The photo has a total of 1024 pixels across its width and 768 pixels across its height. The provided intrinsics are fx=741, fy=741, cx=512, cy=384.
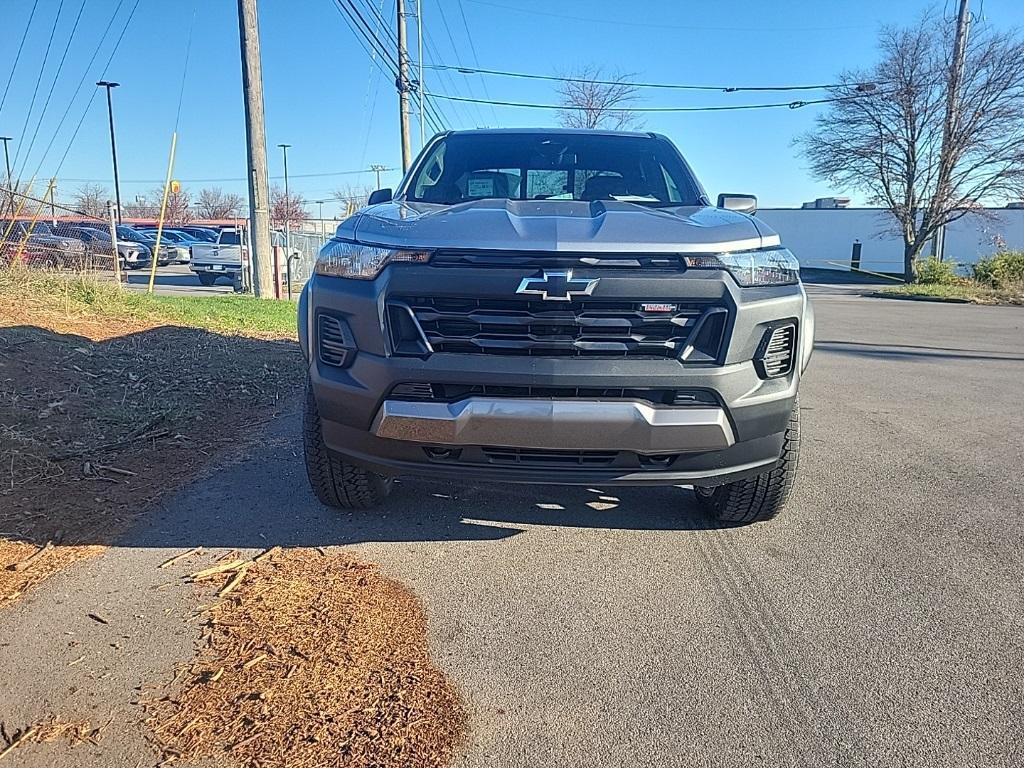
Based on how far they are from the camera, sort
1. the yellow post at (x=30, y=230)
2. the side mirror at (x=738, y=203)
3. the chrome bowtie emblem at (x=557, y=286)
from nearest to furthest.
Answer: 1. the chrome bowtie emblem at (x=557, y=286)
2. the side mirror at (x=738, y=203)
3. the yellow post at (x=30, y=230)

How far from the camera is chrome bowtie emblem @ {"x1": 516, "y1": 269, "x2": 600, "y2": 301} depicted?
260 centimetres

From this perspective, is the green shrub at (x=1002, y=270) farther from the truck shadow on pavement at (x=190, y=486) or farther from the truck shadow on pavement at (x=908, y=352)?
the truck shadow on pavement at (x=190, y=486)

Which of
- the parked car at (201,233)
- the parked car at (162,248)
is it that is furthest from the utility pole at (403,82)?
the parked car at (201,233)

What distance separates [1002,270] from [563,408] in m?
28.0

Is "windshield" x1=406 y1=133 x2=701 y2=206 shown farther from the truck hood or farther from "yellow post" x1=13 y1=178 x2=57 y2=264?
"yellow post" x1=13 y1=178 x2=57 y2=264

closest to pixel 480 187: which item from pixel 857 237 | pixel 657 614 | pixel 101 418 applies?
pixel 657 614

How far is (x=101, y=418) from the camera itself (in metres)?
4.66

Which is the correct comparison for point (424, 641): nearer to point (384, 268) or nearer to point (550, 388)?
point (550, 388)

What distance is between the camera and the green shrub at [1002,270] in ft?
80.6

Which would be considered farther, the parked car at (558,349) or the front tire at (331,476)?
the front tire at (331,476)

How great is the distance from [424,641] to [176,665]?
0.76m

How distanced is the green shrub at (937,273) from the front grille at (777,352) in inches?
1143

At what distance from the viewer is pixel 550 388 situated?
2.63m

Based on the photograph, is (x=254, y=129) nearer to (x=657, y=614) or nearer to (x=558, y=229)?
(x=558, y=229)
